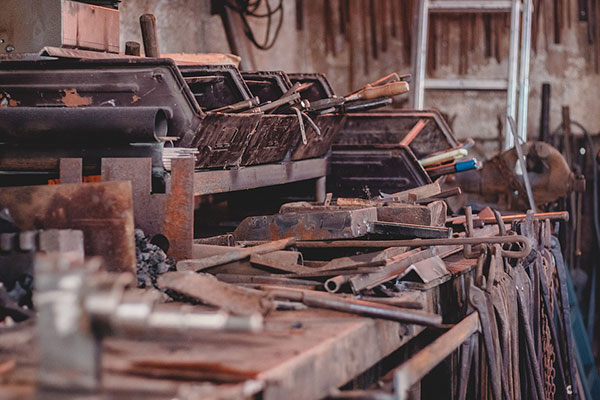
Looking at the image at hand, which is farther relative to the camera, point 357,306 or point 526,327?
point 526,327

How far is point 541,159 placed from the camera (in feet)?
20.3

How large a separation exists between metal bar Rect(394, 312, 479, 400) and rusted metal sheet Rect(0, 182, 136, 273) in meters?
0.89

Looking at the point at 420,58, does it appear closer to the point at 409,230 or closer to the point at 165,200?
the point at 409,230

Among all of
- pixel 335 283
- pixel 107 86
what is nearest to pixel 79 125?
pixel 107 86

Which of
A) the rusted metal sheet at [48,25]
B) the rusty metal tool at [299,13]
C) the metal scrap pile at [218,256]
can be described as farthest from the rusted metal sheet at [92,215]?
the rusty metal tool at [299,13]

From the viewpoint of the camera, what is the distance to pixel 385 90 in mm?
4113

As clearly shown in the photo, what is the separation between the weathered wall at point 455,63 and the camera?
793 centimetres

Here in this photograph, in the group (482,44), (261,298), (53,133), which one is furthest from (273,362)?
(482,44)

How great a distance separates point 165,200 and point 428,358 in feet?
3.57

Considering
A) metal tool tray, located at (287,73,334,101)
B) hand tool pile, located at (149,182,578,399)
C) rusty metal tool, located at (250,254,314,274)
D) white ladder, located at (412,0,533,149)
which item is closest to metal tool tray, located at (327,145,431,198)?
metal tool tray, located at (287,73,334,101)

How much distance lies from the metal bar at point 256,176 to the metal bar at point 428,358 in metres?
1.14

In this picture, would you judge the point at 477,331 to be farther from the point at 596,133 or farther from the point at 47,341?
the point at 596,133

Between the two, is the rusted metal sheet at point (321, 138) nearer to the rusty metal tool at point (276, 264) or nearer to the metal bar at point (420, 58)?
the metal bar at point (420, 58)

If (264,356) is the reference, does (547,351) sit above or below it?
below
